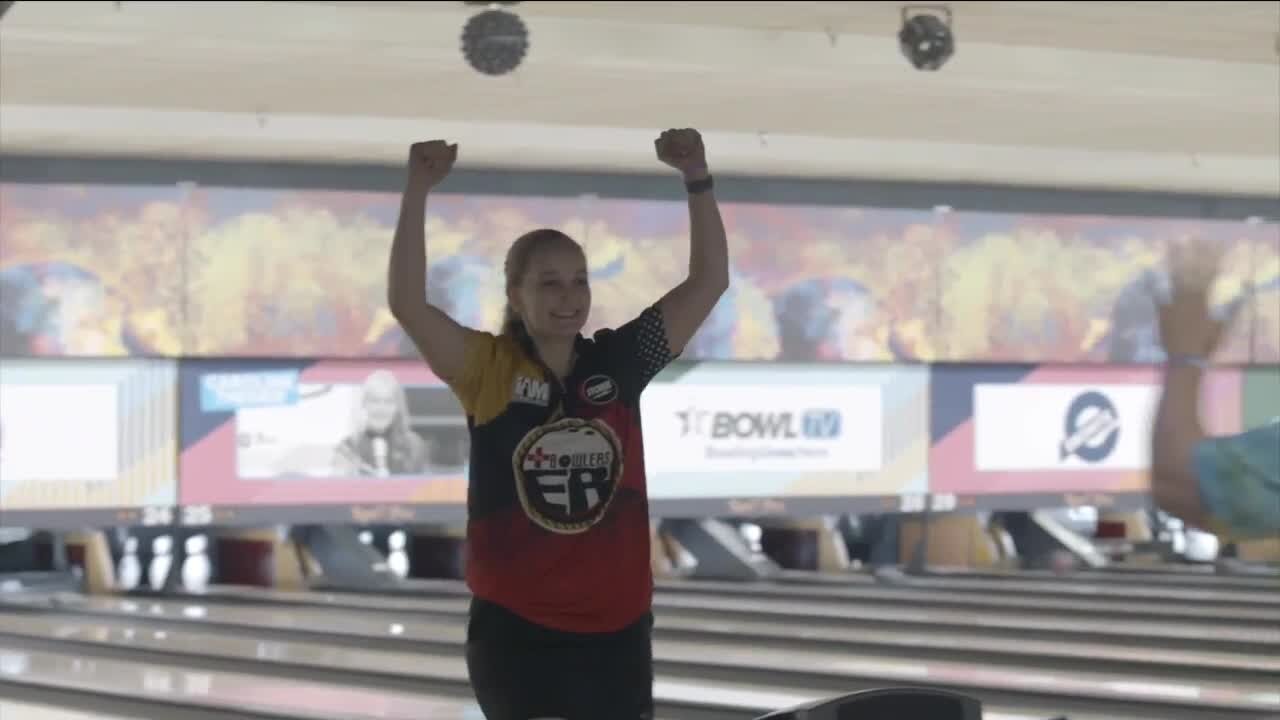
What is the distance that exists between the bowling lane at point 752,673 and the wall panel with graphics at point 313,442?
3.56 feet

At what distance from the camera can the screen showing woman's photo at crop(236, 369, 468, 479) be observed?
750 cm

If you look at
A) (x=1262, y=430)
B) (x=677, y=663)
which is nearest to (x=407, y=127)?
(x=677, y=663)

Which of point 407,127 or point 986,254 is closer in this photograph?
point 407,127

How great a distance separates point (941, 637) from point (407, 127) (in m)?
3.20

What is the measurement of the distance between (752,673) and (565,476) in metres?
3.39

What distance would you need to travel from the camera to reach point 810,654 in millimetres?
5836

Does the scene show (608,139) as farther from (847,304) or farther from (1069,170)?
(1069,170)

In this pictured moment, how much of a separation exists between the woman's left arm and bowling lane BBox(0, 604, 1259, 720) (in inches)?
106

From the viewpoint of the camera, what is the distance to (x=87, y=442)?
730cm

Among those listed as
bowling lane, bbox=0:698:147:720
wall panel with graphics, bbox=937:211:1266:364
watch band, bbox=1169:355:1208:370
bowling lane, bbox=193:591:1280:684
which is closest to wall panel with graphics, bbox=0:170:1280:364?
wall panel with graphics, bbox=937:211:1266:364

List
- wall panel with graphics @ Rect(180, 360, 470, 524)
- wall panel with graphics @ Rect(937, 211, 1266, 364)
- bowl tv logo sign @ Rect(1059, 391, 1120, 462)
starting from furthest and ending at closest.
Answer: bowl tv logo sign @ Rect(1059, 391, 1120, 462), wall panel with graphics @ Rect(937, 211, 1266, 364), wall panel with graphics @ Rect(180, 360, 470, 524)

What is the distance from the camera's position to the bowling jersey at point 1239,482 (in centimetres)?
133

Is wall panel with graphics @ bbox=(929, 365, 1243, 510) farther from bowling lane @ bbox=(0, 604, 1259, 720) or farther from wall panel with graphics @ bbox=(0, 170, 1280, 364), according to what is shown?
bowling lane @ bbox=(0, 604, 1259, 720)

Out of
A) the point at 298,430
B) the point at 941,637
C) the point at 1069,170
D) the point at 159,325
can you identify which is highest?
the point at 1069,170
